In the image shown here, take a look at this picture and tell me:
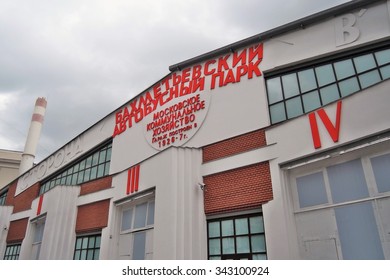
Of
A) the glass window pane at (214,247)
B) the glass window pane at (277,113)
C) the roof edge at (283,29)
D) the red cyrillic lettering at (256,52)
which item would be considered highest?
the roof edge at (283,29)

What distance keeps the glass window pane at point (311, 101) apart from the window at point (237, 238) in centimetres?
337

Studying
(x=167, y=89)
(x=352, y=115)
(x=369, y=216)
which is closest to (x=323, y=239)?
(x=369, y=216)

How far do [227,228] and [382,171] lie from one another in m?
4.16

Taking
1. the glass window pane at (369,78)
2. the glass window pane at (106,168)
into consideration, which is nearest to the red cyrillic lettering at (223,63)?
the glass window pane at (369,78)

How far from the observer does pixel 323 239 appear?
6359 mm

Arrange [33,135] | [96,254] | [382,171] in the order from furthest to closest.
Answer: [33,135] < [96,254] < [382,171]

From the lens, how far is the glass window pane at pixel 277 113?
8.54 meters

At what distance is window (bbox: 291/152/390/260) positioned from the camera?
576cm

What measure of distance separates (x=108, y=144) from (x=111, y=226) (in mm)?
4733

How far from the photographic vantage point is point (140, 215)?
33.5 feet

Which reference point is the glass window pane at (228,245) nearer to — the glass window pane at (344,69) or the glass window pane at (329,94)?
the glass window pane at (329,94)

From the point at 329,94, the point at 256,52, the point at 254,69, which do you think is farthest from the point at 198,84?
the point at 329,94

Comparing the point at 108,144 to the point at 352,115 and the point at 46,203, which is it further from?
the point at 352,115

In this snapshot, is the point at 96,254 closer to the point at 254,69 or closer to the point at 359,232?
the point at 254,69
